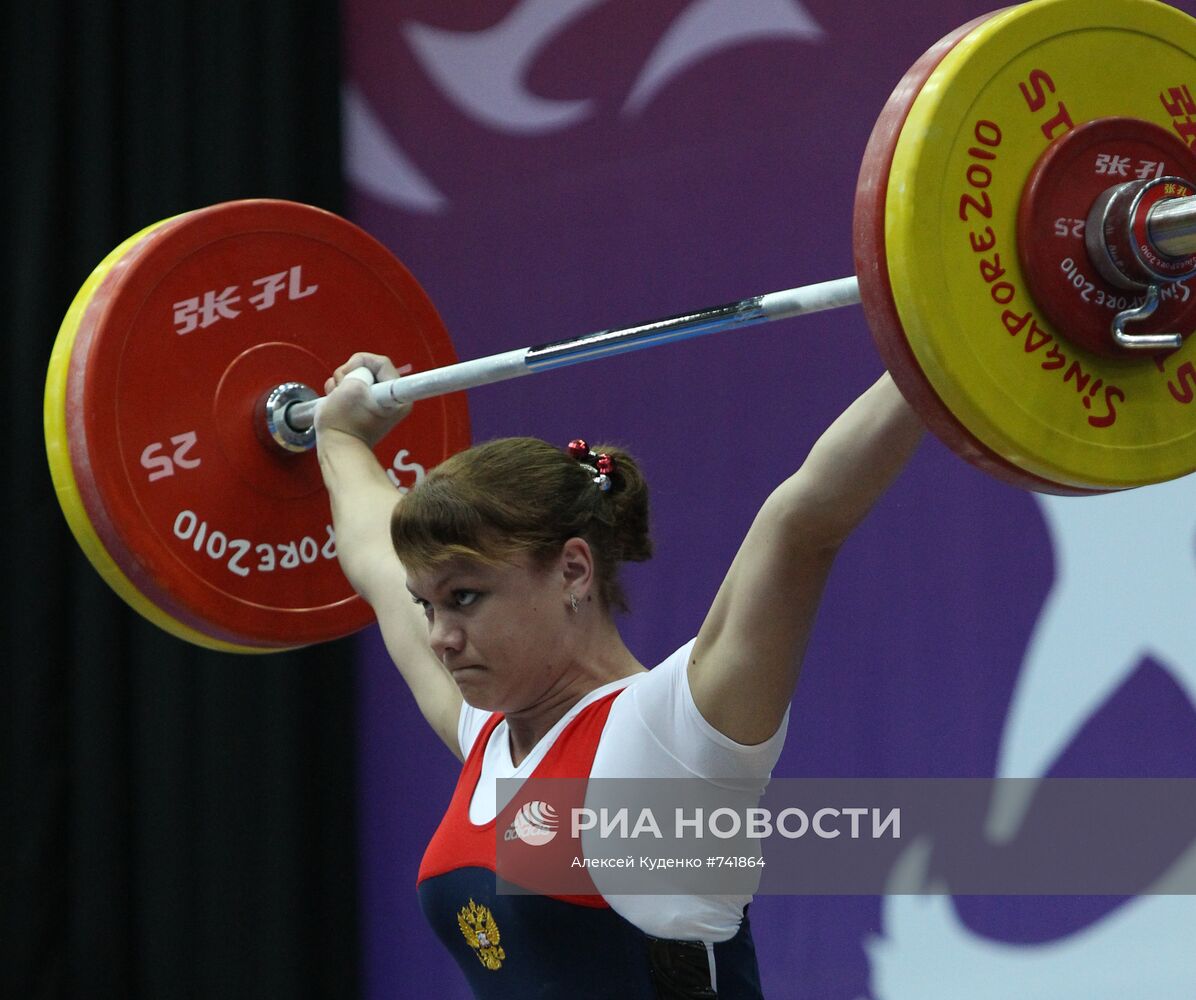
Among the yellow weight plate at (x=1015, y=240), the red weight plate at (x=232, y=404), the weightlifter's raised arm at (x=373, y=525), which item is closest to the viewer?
the yellow weight plate at (x=1015, y=240)

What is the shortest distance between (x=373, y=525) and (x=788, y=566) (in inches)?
33.1

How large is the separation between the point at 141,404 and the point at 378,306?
38cm

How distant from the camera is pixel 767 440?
301 centimetres

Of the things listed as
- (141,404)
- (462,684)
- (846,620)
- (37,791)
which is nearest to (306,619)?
(141,404)

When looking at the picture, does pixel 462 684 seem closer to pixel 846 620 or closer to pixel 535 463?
pixel 535 463

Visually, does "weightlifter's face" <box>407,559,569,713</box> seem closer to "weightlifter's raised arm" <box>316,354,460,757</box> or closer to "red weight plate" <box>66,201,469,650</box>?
"weightlifter's raised arm" <box>316,354,460,757</box>

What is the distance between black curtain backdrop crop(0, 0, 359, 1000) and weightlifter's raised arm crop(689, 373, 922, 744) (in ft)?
7.41

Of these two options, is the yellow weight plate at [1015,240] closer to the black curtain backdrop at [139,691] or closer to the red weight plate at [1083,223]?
the red weight plate at [1083,223]

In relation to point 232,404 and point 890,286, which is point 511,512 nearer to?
point 890,286

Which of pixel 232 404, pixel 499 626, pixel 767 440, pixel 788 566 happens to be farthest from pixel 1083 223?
pixel 767 440

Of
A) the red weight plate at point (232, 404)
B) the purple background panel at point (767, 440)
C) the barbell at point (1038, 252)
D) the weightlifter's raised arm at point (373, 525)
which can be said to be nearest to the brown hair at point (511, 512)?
the barbell at point (1038, 252)

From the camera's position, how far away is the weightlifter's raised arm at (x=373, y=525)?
1.94m

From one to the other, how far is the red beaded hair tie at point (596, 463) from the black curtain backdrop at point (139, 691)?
200 centimetres

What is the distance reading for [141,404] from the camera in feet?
7.09
